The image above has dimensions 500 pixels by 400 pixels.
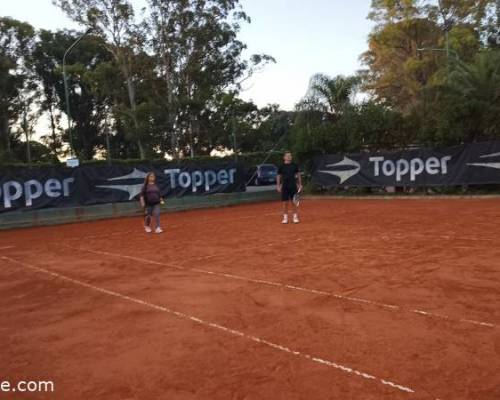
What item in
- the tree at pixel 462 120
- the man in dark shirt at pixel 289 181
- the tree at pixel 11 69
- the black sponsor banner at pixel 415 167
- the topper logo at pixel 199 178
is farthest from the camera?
the tree at pixel 11 69

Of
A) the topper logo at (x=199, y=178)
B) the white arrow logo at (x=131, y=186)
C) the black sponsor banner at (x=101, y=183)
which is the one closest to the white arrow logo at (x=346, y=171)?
the black sponsor banner at (x=101, y=183)

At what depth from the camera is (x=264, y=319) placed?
475cm

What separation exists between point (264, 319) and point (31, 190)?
524 inches

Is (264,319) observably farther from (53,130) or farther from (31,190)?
(53,130)

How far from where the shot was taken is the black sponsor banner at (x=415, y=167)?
16578 mm

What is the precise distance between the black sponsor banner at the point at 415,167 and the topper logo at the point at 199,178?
166 inches

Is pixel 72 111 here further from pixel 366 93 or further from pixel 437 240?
pixel 437 240

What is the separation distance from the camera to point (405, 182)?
61.6 ft

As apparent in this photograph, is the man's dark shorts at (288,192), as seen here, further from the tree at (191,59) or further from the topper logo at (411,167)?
the tree at (191,59)

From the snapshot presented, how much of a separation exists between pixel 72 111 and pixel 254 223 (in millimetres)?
40464

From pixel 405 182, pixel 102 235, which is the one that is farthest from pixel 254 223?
pixel 405 182

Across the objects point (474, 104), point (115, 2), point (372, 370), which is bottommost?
point (372, 370)

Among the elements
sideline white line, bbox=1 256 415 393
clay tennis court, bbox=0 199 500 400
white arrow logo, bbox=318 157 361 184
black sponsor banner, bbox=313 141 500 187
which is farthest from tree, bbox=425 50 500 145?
sideline white line, bbox=1 256 415 393

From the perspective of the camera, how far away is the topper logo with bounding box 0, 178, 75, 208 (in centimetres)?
1530
